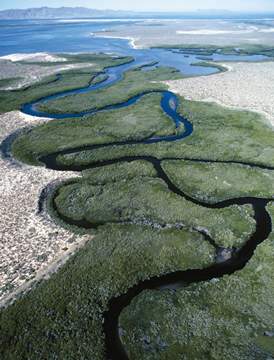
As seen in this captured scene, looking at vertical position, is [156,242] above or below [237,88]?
below

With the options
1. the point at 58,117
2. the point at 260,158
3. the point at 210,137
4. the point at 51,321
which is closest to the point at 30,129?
the point at 58,117

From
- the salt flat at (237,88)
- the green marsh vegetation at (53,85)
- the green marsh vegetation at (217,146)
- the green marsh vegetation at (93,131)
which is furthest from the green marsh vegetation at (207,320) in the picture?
the green marsh vegetation at (53,85)

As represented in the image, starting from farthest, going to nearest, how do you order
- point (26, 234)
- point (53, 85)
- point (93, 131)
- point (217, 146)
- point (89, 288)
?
point (53, 85), point (93, 131), point (217, 146), point (26, 234), point (89, 288)

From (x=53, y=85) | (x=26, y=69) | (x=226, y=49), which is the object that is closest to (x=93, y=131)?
(x=53, y=85)

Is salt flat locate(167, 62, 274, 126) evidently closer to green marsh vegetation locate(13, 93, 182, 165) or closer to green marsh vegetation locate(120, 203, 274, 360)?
green marsh vegetation locate(13, 93, 182, 165)

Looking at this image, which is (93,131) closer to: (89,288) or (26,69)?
(89,288)

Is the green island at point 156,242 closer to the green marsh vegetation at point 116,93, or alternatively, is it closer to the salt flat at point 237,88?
the salt flat at point 237,88

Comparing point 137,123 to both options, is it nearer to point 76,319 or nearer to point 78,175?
point 78,175

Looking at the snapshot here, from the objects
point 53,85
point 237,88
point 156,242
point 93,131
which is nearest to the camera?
point 156,242
